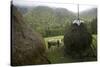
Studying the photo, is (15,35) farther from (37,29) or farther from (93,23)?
(93,23)

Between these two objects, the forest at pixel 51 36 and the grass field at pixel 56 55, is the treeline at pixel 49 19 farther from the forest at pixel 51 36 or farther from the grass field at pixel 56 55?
the grass field at pixel 56 55

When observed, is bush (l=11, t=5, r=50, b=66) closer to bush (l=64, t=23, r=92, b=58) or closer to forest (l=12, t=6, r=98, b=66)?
forest (l=12, t=6, r=98, b=66)

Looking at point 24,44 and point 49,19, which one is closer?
point 24,44

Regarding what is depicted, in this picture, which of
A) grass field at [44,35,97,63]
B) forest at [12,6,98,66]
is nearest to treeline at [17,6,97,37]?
forest at [12,6,98,66]

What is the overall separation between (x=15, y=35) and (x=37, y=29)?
278 millimetres

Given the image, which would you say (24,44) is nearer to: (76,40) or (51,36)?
(51,36)

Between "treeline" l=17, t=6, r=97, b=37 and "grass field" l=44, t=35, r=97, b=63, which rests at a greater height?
"treeline" l=17, t=6, r=97, b=37

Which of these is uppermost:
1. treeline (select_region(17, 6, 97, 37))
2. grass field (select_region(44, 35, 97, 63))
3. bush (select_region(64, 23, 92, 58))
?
treeline (select_region(17, 6, 97, 37))

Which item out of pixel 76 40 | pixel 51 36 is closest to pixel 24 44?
pixel 51 36

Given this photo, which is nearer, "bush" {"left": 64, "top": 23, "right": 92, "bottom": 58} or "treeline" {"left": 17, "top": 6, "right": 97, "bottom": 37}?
"treeline" {"left": 17, "top": 6, "right": 97, "bottom": 37}

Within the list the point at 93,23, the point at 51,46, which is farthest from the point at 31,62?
the point at 93,23

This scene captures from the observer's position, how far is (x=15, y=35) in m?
2.03

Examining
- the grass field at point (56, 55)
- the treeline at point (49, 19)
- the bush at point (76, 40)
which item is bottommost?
the grass field at point (56, 55)

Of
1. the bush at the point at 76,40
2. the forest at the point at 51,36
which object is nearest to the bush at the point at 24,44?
the forest at the point at 51,36
